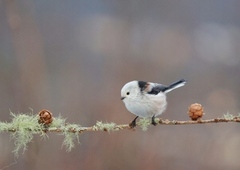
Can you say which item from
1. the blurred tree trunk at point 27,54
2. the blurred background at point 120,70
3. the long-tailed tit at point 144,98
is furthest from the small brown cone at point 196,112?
the blurred tree trunk at point 27,54

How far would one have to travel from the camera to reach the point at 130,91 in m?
0.50

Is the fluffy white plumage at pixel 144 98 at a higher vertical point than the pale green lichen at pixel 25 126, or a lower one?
higher

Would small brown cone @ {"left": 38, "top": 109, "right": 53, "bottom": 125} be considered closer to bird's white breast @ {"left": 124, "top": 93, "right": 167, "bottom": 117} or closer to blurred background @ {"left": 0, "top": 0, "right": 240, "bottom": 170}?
bird's white breast @ {"left": 124, "top": 93, "right": 167, "bottom": 117}

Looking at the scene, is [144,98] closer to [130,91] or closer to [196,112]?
[130,91]

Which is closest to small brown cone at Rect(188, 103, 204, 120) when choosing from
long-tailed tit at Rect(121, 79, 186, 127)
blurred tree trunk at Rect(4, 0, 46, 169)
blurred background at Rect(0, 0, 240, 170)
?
long-tailed tit at Rect(121, 79, 186, 127)

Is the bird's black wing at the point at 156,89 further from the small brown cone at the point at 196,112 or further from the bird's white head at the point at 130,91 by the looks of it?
the small brown cone at the point at 196,112

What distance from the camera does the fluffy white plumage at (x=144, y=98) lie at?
477mm

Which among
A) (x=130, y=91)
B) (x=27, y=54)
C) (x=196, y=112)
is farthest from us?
(x=27, y=54)

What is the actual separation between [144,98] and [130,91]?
0.07 ft

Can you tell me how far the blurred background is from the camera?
122cm

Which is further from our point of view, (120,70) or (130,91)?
(120,70)

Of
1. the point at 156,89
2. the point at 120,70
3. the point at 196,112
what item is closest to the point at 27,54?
the point at 120,70

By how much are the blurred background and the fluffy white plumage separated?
0.67 m

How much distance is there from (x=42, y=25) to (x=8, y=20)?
114 mm
